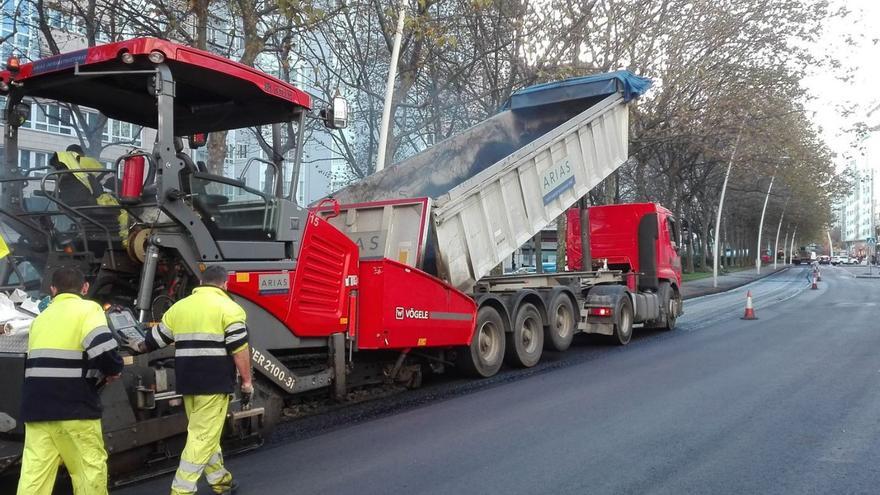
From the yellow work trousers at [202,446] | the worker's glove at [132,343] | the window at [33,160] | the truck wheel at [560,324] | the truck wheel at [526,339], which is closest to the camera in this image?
the yellow work trousers at [202,446]

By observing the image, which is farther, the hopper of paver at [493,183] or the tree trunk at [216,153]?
the tree trunk at [216,153]

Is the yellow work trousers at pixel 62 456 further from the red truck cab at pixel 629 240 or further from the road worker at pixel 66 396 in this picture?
the red truck cab at pixel 629 240

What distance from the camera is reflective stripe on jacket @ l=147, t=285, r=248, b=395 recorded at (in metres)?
4.33

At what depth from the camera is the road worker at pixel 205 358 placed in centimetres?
431

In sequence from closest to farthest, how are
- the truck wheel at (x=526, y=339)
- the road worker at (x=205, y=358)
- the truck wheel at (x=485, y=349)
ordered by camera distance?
the road worker at (x=205, y=358) → the truck wheel at (x=485, y=349) → the truck wheel at (x=526, y=339)

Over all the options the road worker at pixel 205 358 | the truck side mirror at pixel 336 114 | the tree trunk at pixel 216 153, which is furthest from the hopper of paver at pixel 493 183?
the road worker at pixel 205 358

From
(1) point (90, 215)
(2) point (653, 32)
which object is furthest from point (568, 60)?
(1) point (90, 215)

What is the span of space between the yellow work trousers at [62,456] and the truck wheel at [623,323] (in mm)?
9625

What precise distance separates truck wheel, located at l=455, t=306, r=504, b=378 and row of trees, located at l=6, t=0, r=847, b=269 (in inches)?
207

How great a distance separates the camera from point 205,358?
172 inches

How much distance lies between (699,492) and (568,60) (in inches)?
602

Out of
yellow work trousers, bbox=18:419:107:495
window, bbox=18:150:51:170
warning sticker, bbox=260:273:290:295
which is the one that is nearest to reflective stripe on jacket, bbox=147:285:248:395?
yellow work trousers, bbox=18:419:107:495

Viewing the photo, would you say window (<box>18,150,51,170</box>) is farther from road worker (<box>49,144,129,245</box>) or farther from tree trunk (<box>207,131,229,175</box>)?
tree trunk (<box>207,131,229,175</box>)

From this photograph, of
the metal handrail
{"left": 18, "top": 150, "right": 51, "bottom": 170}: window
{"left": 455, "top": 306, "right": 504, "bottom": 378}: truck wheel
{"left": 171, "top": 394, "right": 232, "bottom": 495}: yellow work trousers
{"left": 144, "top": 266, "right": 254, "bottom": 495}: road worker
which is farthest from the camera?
{"left": 455, "top": 306, "right": 504, "bottom": 378}: truck wheel
